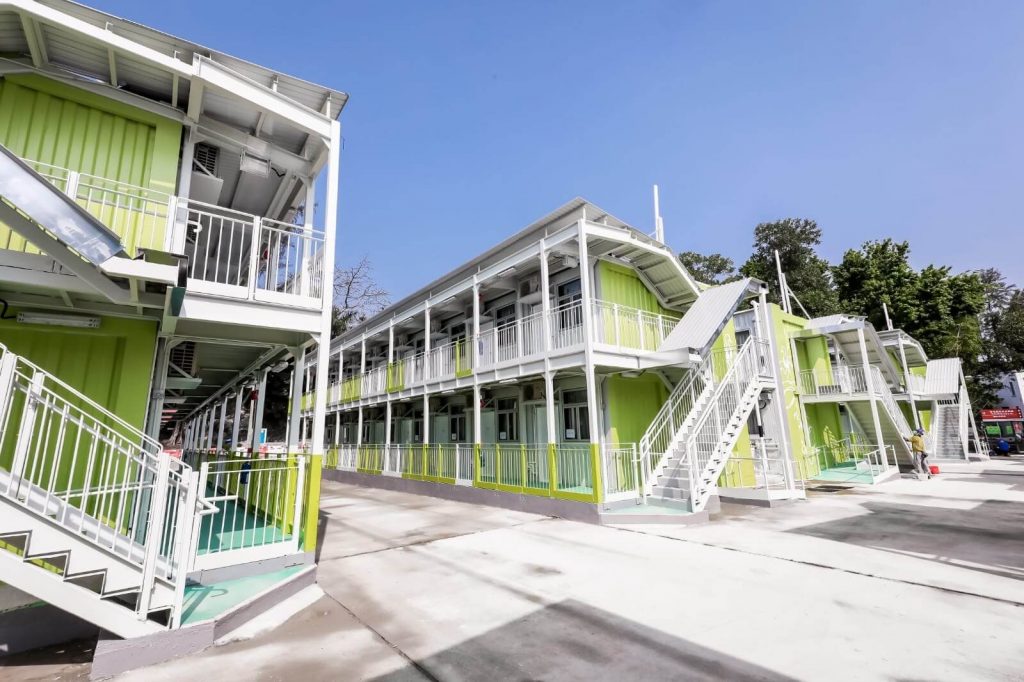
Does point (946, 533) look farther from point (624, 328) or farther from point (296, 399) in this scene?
point (296, 399)

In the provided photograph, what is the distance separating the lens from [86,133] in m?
6.19

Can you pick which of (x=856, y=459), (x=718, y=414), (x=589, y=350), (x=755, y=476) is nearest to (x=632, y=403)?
(x=718, y=414)

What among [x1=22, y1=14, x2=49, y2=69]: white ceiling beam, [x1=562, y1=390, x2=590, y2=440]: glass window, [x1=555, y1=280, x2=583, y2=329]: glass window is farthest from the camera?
[x1=562, y1=390, x2=590, y2=440]: glass window

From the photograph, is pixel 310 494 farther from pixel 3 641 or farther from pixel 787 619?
pixel 787 619

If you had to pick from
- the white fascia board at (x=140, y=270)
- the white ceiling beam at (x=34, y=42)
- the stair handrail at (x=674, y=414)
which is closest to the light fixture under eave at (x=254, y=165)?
the white ceiling beam at (x=34, y=42)

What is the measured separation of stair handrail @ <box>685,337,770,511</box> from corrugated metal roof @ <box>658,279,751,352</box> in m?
1.18

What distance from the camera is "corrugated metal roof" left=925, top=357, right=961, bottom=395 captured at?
77.7 feet

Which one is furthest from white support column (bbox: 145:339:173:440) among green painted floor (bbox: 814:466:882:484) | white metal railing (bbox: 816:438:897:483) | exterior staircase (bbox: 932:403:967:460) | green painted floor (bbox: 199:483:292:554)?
exterior staircase (bbox: 932:403:967:460)

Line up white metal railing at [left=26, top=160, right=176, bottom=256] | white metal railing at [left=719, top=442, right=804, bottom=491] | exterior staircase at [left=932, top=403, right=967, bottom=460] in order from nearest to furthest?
white metal railing at [left=26, top=160, right=176, bottom=256] < white metal railing at [left=719, top=442, right=804, bottom=491] < exterior staircase at [left=932, top=403, right=967, bottom=460]

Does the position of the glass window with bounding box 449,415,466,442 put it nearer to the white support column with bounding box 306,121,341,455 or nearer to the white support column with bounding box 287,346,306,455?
the white support column with bounding box 287,346,306,455

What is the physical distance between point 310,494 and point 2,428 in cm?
326

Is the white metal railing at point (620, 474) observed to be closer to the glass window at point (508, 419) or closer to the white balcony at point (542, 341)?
the white balcony at point (542, 341)

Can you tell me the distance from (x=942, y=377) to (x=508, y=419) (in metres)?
25.6

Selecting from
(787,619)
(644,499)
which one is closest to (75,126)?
(787,619)
